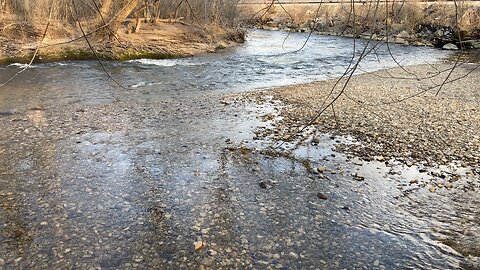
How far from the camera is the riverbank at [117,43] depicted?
635 inches

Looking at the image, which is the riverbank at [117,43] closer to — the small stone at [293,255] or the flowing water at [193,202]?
the flowing water at [193,202]

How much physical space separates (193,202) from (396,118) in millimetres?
5337

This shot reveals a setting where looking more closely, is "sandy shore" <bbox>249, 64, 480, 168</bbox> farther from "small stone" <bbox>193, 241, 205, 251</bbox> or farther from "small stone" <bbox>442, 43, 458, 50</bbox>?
"small stone" <bbox>442, 43, 458, 50</bbox>

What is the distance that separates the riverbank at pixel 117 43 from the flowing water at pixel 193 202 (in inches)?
293

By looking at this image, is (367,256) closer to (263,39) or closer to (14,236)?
(14,236)

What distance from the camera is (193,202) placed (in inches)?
208

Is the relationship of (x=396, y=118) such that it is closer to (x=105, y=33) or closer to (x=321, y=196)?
(x=321, y=196)

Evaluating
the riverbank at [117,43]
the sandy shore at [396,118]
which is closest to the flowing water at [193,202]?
the sandy shore at [396,118]

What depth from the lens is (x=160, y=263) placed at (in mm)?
4055

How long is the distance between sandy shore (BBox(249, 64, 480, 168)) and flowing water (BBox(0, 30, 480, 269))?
2.06 feet

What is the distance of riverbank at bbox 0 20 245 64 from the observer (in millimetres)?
16141

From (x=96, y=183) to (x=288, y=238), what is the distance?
276 centimetres

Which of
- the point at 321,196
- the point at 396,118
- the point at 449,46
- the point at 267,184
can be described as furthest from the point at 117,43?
the point at 449,46

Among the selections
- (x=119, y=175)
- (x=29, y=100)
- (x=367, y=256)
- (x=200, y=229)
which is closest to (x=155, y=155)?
(x=119, y=175)
